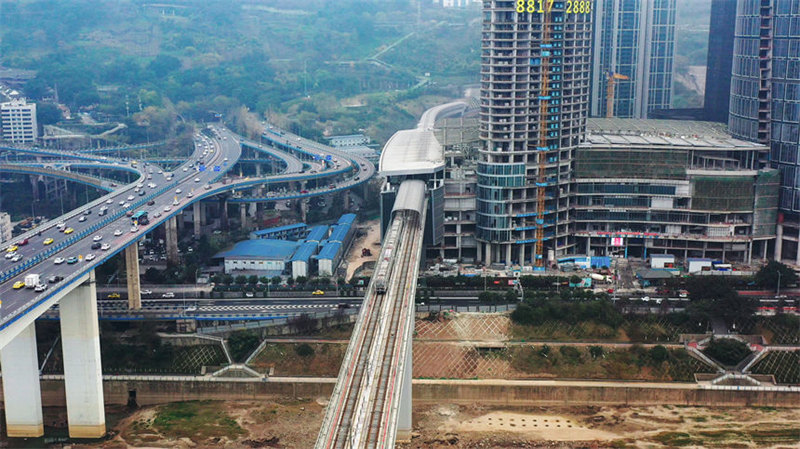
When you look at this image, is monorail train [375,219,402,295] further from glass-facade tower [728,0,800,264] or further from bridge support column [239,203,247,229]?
glass-facade tower [728,0,800,264]

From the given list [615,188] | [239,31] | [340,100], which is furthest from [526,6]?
[239,31]

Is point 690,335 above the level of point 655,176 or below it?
below

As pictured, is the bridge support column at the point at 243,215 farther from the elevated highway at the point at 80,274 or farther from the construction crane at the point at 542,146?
the construction crane at the point at 542,146

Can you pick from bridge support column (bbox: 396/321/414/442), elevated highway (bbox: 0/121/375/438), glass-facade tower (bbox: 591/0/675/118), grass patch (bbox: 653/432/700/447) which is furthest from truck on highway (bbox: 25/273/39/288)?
glass-facade tower (bbox: 591/0/675/118)

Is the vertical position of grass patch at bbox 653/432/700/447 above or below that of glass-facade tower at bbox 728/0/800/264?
below

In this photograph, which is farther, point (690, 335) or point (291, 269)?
point (291, 269)

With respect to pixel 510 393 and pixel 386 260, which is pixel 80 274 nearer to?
pixel 386 260

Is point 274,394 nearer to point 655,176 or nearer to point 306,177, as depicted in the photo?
point 655,176
